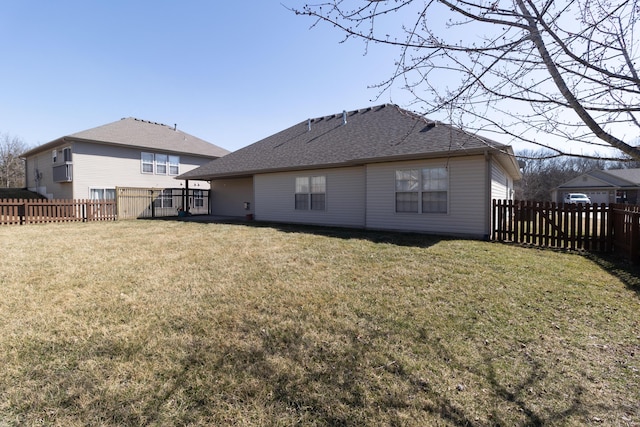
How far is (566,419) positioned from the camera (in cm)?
200

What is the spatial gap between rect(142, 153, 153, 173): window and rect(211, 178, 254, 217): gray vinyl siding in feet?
16.0

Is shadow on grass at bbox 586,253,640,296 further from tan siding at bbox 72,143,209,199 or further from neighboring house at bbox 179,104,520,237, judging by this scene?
tan siding at bbox 72,143,209,199

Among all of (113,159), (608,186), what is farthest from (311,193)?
(608,186)

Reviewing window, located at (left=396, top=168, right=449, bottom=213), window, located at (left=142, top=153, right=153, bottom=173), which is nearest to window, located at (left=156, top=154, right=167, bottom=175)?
window, located at (left=142, top=153, right=153, bottom=173)

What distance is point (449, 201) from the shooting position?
31.8ft

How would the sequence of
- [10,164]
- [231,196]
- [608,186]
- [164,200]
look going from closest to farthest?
[231,196] < [164,200] < [608,186] < [10,164]

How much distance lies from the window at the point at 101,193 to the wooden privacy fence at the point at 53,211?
3.60 metres

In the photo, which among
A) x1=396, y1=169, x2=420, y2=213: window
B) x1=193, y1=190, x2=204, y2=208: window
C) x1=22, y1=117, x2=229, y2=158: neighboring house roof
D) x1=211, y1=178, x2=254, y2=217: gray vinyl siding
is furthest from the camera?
x1=193, y1=190, x2=204, y2=208: window

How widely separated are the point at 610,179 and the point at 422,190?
44.4 metres

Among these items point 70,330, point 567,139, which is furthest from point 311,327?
point 567,139

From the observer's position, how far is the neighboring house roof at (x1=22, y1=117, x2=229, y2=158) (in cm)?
1892

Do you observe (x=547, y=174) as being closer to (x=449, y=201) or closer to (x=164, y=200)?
(x=449, y=201)

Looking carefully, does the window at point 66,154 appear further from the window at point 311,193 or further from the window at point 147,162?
the window at point 311,193

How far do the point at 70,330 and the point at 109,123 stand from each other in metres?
23.5
